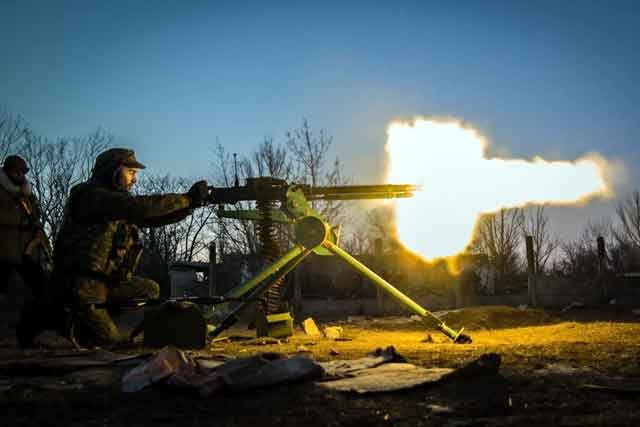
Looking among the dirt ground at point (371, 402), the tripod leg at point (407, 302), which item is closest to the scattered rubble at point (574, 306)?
the tripod leg at point (407, 302)

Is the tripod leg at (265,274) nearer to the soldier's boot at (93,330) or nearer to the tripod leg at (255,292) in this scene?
the tripod leg at (255,292)

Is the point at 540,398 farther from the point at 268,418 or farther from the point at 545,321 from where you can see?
the point at 545,321

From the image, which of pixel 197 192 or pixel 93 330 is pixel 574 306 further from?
pixel 93 330

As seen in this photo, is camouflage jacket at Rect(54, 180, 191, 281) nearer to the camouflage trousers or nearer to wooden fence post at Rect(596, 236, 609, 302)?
the camouflage trousers

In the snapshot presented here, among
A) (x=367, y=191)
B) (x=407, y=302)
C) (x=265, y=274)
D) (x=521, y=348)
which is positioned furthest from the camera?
(x=367, y=191)

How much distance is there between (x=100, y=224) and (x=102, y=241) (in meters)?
0.20

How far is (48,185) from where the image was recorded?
72.8ft

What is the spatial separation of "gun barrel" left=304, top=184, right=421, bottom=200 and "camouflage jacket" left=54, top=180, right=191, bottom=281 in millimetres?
2188

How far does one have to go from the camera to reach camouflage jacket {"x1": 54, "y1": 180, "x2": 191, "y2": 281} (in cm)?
648

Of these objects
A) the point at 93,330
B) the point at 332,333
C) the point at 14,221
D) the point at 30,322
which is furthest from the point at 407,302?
the point at 14,221

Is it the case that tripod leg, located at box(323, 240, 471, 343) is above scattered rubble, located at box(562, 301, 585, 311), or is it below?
above

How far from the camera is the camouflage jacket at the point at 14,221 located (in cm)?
782

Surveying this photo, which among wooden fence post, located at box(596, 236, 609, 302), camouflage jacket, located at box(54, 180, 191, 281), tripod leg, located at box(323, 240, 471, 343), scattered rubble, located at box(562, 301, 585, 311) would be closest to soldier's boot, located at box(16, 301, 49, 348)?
camouflage jacket, located at box(54, 180, 191, 281)

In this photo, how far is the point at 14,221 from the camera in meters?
7.98
